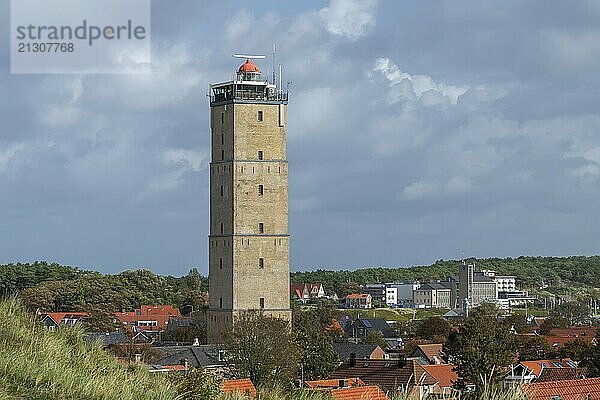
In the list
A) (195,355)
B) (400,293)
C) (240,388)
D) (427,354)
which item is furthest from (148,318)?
(400,293)

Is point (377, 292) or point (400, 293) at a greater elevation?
point (377, 292)

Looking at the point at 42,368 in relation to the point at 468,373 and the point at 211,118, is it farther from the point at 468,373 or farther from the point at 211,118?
the point at 211,118

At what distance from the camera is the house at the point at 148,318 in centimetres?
8944

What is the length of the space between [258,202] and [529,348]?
17.8 m

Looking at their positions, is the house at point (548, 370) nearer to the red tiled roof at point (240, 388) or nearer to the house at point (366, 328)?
the red tiled roof at point (240, 388)

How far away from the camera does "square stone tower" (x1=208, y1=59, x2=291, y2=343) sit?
59312mm

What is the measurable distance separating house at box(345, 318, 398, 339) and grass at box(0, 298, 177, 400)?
8824cm

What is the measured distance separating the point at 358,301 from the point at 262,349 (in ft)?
407

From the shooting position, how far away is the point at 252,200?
196 ft

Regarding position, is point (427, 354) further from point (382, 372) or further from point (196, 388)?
point (196, 388)

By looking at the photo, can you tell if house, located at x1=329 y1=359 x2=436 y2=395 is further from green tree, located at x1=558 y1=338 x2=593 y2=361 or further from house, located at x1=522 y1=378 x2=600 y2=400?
green tree, located at x1=558 y1=338 x2=593 y2=361

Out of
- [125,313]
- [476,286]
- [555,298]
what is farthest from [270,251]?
[476,286]

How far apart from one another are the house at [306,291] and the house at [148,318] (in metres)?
54.8

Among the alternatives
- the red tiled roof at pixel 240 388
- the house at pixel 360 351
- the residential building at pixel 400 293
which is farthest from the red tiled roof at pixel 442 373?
the residential building at pixel 400 293
